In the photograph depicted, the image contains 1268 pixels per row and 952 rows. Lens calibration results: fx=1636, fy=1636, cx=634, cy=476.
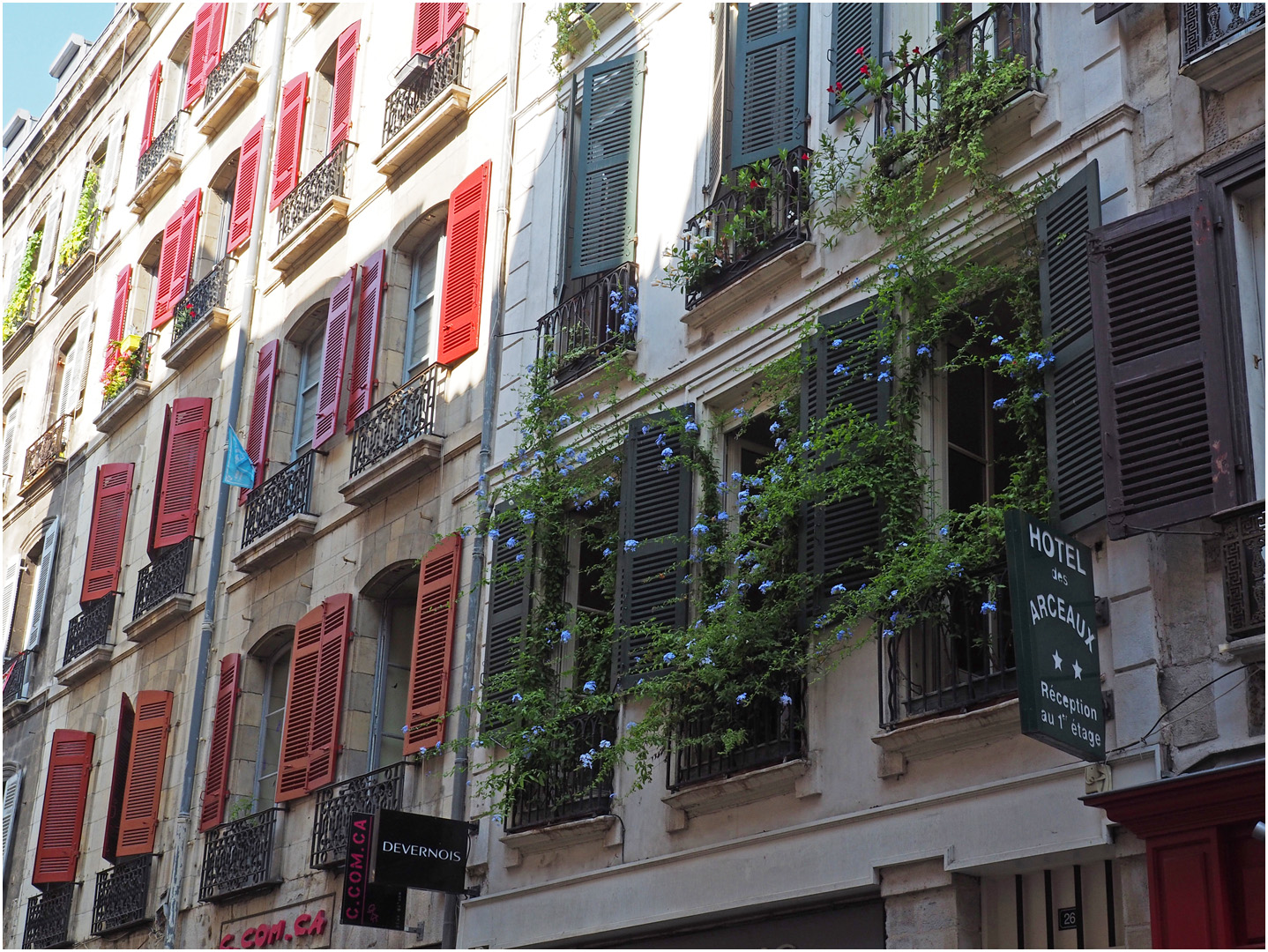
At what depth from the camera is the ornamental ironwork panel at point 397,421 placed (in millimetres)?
14398

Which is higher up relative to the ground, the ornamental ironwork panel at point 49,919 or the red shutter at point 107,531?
the red shutter at point 107,531

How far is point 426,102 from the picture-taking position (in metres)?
16.1

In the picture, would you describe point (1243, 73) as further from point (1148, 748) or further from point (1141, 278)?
point (1148, 748)

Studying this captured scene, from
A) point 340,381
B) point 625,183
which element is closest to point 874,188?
point 625,183

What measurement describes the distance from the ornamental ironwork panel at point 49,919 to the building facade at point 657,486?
0.09 metres

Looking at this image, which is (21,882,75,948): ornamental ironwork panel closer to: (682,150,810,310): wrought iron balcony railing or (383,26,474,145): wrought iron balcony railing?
(383,26,474,145): wrought iron balcony railing

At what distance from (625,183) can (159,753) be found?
327 inches

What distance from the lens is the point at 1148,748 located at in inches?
293

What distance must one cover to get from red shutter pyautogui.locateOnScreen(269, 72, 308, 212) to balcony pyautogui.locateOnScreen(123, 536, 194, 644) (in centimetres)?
413

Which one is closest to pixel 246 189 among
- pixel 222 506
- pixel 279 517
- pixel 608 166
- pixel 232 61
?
pixel 232 61

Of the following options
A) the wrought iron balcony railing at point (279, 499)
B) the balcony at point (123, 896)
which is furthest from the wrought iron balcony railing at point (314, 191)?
the balcony at point (123, 896)

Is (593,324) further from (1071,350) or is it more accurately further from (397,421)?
(1071,350)

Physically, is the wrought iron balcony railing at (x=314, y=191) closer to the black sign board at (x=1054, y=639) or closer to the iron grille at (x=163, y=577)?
the iron grille at (x=163, y=577)

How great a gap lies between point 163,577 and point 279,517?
9.84 feet
